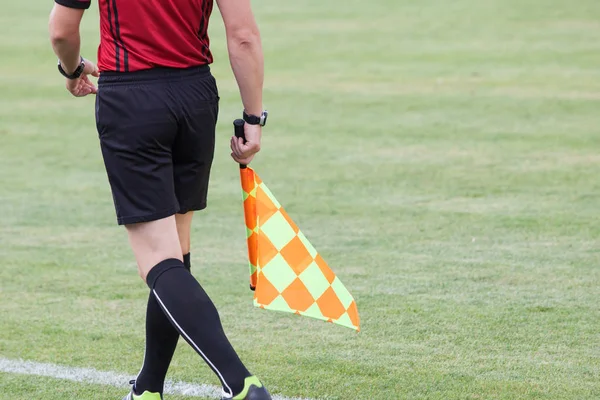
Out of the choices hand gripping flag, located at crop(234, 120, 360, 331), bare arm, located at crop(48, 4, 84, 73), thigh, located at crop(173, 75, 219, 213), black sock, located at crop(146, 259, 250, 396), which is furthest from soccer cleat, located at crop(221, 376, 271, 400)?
bare arm, located at crop(48, 4, 84, 73)

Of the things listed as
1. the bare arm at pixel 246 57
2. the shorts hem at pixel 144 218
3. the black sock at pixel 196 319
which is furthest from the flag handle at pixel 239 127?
the black sock at pixel 196 319

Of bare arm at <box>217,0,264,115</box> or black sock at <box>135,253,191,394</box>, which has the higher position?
bare arm at <box>217,0,264,115</box>

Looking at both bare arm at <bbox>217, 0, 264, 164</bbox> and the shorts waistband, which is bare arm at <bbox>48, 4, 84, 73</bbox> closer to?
the shorts waistband

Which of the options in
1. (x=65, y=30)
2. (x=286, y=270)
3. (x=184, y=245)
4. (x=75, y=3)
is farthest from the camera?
(x=184, y=245)

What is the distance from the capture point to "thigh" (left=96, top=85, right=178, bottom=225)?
11.4 feet

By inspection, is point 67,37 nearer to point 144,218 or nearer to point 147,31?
point 147,31

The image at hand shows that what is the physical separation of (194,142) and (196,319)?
0.62 meters

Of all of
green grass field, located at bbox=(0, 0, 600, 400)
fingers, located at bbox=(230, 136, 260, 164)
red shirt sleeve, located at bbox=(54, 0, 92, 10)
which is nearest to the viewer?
red shirt sleeve, located at bbox=(54, 0, 92, 10)

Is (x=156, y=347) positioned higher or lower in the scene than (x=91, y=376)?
higher

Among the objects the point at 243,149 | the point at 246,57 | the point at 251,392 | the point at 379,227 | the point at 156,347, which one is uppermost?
the point at 246,57

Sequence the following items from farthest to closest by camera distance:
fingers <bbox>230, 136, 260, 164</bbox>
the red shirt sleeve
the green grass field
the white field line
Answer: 1. the green grass field
2. the white field line
3. fingers <bbox>230, 136, 260, 164</bbox>
4. the red shirt sleeve

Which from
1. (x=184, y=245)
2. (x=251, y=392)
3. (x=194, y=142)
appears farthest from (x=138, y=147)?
(x=251, y=392)

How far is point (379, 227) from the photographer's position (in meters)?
7.32

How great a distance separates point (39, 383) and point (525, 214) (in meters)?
4.16
